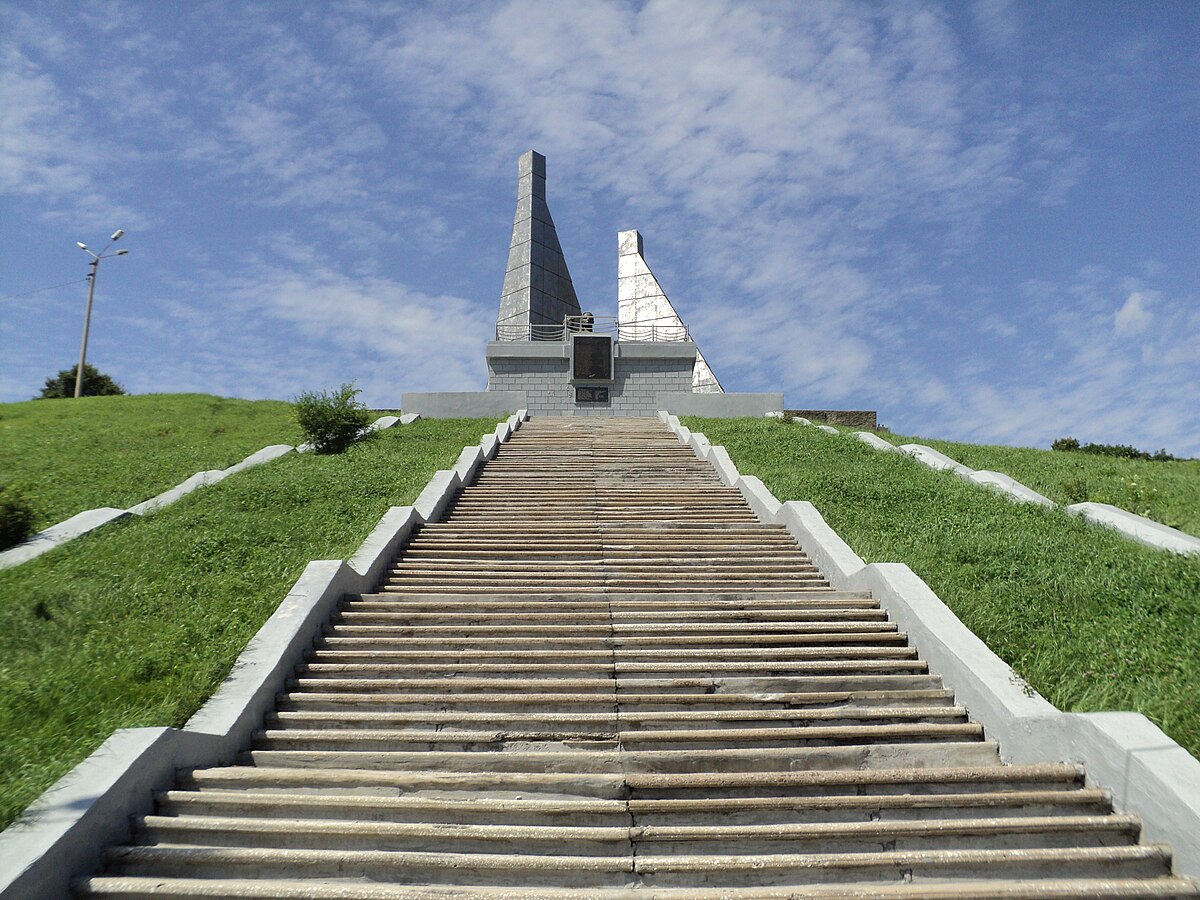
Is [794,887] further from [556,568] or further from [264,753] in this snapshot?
[556,568]

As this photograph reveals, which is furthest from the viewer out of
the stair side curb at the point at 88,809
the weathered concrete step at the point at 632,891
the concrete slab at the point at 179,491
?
the concrete slab at the point at 179,491

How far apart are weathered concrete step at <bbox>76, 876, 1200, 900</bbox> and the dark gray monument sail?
23.2m

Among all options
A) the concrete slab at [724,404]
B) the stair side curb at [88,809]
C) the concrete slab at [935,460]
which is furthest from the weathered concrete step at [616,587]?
the concrete slab at [724,404]

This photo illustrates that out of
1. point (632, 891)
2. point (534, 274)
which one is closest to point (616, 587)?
point (632, 891)

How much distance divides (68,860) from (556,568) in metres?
4.53

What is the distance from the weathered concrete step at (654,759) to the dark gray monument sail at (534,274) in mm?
22182

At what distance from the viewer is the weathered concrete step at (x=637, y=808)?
11.8 ft

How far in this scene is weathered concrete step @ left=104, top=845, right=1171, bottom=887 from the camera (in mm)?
3289

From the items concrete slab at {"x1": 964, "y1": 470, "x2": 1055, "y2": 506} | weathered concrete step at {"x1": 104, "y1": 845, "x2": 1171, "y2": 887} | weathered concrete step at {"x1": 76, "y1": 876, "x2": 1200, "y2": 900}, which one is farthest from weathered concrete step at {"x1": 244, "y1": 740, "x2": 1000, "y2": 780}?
concrete slab at {"x1": 964, "y1": 470, "x2": 1055, "y2": 506}

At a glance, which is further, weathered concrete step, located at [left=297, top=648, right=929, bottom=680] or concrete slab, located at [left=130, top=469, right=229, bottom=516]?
concrete slab, located at [left=130, top=469, right=229, bottom=516]

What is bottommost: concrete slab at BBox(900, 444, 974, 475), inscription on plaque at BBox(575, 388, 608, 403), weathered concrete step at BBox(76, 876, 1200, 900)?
weathered concrete step at BBox(76, 876, 1200, 900)

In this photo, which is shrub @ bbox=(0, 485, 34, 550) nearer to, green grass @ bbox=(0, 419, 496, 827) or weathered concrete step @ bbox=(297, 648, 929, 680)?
green grass @ bbox=(0, 419, 496, 827)

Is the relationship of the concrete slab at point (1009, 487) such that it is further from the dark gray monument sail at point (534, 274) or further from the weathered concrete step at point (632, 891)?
the dark gray monument sail at point (534, 274)

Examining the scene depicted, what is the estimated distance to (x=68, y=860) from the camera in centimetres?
315
